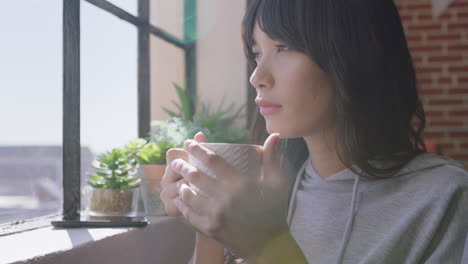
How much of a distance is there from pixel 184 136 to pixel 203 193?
3.82 feet

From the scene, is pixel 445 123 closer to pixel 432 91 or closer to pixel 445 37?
pixel 432 91

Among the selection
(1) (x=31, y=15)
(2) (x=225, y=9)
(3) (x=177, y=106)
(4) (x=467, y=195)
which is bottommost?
(4) (x=467, y=195)

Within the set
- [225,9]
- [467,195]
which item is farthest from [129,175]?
[225,9]

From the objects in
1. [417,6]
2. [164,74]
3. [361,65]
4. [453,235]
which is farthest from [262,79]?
[417,6]

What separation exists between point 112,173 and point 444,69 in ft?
9.19

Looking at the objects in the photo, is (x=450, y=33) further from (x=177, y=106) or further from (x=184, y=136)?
(x=184, y=136)

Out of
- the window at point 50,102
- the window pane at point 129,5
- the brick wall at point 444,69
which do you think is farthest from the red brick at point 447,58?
the window at point 50,102

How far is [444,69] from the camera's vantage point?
3279 millimetres

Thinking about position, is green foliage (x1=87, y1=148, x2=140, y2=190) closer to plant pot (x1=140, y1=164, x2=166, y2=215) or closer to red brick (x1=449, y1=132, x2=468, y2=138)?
plant pot (x1=140, y1=164, x2=166, y2=215)

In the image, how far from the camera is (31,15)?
1259 millimetres

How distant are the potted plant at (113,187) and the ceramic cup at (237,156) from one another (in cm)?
69

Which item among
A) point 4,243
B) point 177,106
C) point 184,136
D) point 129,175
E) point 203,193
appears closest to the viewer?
point 203,193

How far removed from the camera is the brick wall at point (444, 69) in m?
3.25

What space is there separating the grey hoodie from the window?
0.72m
